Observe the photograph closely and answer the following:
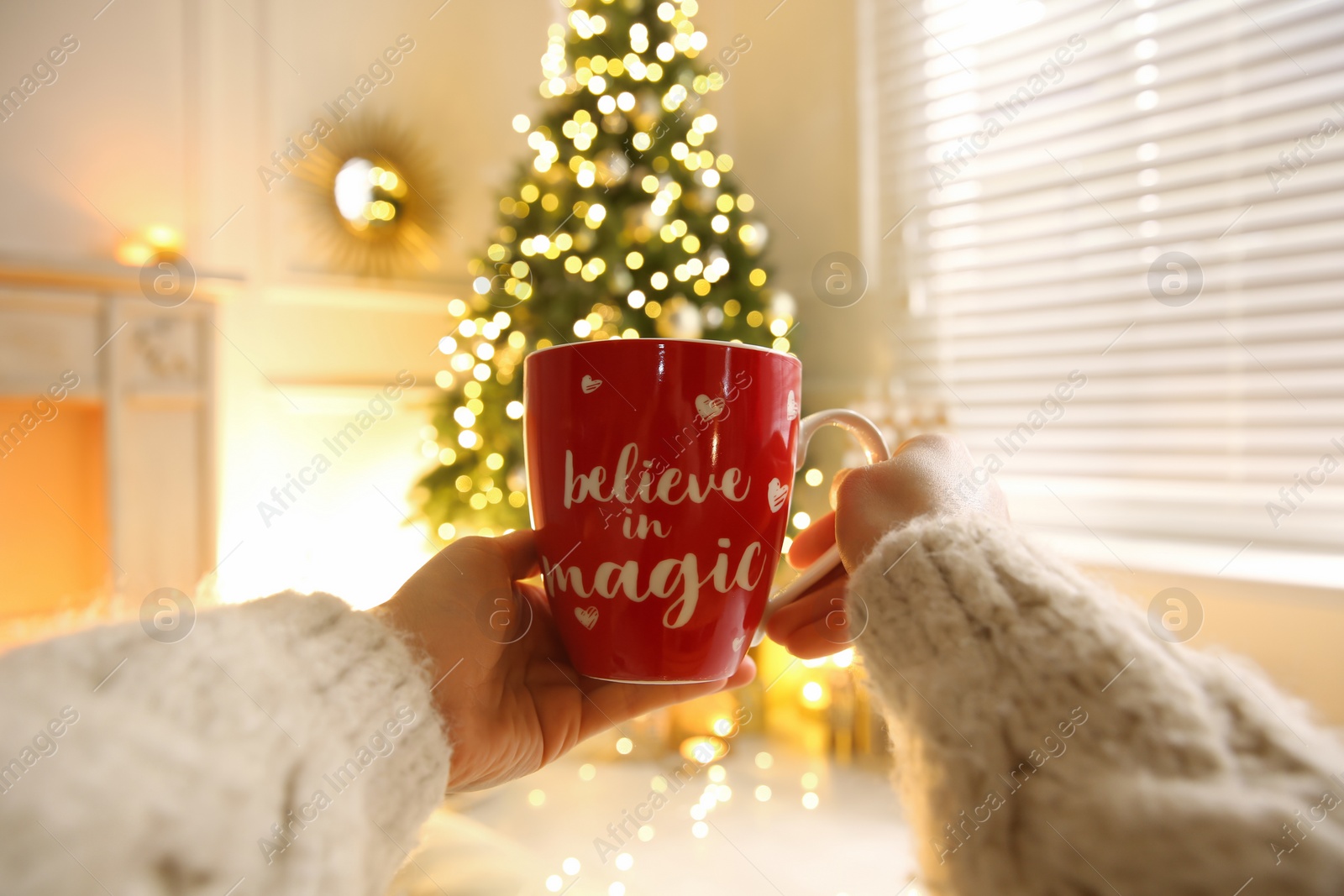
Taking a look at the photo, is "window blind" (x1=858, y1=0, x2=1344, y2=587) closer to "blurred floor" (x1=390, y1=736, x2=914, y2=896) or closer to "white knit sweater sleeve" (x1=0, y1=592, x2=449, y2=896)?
"blurred floor" (x1=390, y1=736, x2=914, y2=896)

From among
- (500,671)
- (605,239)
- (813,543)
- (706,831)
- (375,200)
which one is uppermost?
(375,200)

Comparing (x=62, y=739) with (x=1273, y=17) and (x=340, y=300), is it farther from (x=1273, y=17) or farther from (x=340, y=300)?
(x=340, y=300)

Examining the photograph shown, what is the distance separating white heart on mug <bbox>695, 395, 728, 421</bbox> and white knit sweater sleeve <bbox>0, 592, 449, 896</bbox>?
271mm

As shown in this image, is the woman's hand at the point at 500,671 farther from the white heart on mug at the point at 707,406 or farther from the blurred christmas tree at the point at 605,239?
the blurred christmas tree at the point at 605,239

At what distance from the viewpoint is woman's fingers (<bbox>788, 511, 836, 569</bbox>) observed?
706 mm

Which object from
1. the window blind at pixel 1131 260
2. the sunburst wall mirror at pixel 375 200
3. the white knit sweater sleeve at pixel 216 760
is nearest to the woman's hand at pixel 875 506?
the white knit sweater sleeve at pixel 216 760

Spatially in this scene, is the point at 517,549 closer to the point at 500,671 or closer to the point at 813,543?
the point at 500,671

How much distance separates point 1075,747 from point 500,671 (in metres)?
0.46

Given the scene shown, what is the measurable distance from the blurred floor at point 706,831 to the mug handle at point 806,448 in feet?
1.80

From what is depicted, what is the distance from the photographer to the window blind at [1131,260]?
1421 mm

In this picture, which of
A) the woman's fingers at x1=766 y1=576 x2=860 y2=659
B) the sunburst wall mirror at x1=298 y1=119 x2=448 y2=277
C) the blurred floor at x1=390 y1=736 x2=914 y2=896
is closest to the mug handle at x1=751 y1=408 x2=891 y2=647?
the woman's fingers at x1=766 y1=576 x2=860 y2=659

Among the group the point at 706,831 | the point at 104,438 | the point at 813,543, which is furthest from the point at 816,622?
the point at 104,438

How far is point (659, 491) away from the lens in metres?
0.53

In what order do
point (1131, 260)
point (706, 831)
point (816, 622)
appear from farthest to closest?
point (1131, 260)
point (706, 831)
point (816, 622)
